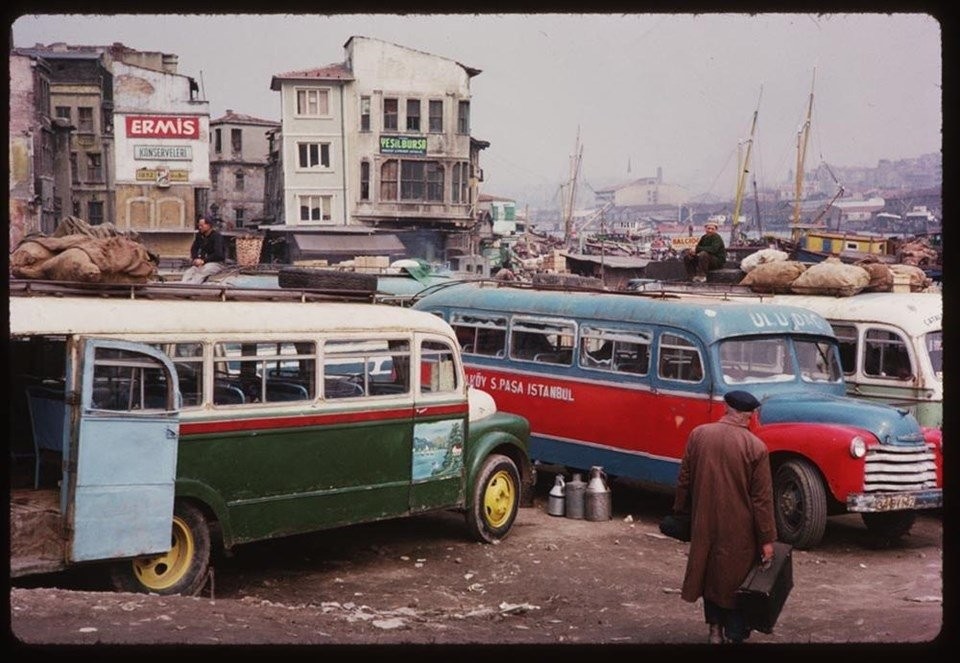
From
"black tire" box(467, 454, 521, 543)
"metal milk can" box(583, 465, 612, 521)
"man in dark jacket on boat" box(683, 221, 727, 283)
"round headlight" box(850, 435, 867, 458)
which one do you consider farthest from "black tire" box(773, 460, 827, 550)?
"man in dark jacket on boat" box(683, 221, 727, 283)

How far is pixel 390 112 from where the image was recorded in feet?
173

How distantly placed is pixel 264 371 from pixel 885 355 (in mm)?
7774

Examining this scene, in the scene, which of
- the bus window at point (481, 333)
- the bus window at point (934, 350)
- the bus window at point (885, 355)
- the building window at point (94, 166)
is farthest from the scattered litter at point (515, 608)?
the building window at point (94, 166)

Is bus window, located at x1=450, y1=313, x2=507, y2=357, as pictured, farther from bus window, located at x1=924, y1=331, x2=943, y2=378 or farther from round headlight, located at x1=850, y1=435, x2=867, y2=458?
bus window, located at x1=924, y1=331, x2=943, y2=378

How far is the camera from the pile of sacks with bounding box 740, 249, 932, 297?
1438 centimetres

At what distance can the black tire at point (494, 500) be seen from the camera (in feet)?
36.5

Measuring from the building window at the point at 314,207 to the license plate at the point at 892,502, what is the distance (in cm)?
4428

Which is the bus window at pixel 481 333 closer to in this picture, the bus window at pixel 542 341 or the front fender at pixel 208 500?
the bus window at pixel 542 341

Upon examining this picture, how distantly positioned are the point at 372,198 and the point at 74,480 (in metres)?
46.2

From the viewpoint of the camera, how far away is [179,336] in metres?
8.41

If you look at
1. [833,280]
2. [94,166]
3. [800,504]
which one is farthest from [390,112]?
[800,504]

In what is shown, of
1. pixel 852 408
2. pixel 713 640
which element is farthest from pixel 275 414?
pixel 852 408

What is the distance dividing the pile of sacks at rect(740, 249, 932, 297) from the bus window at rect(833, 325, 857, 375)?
2.36ft
